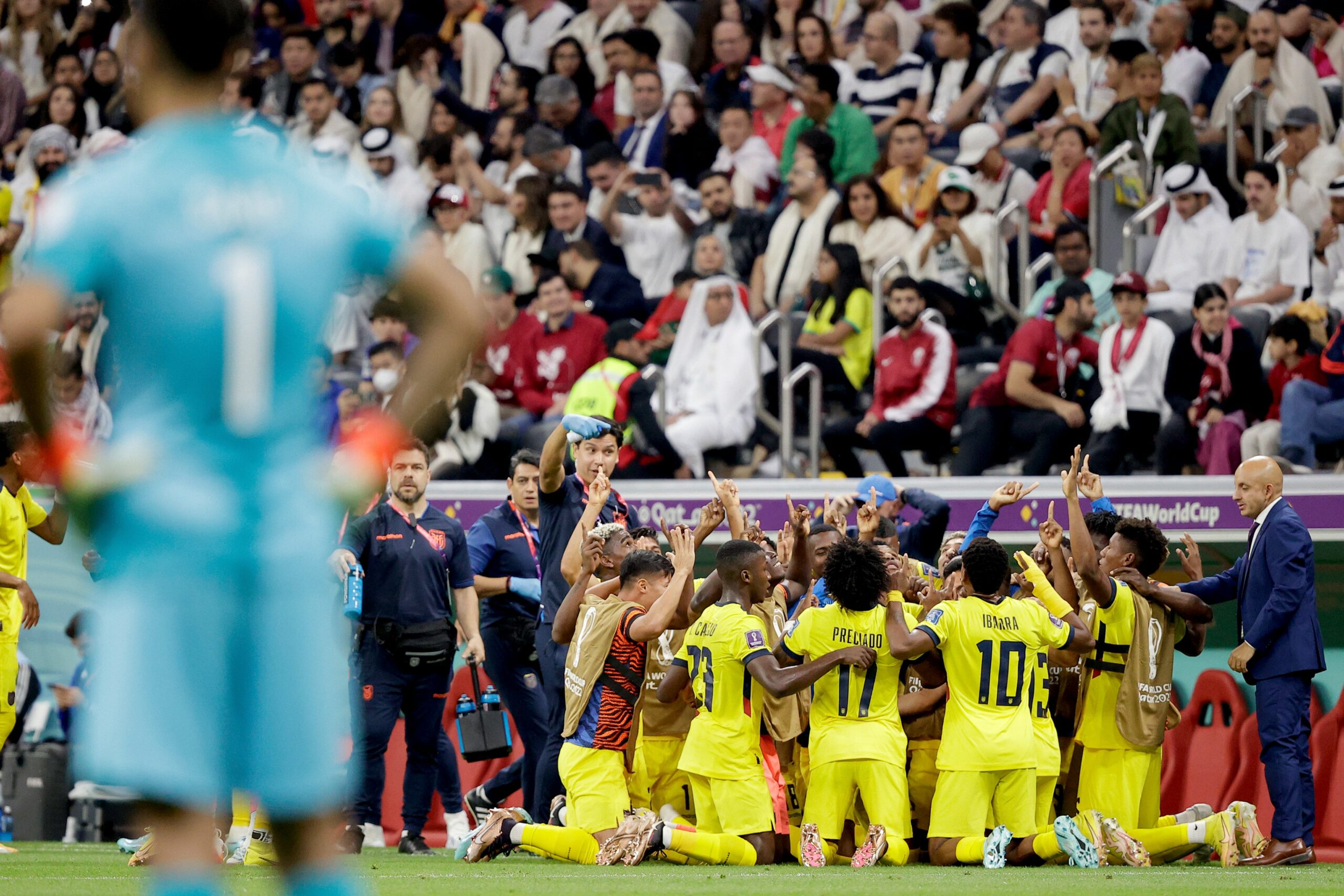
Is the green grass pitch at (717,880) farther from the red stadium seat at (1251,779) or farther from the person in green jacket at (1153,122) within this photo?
the person in green jacket at (1153,122)

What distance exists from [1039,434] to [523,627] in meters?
4.29

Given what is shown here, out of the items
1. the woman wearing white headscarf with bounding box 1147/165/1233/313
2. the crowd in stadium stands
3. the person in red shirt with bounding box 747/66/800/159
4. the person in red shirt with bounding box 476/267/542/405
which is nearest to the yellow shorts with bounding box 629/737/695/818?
the crowd in stadium stands

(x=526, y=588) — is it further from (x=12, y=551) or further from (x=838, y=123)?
(x=838, y=123)

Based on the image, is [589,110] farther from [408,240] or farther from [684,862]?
[408,240]

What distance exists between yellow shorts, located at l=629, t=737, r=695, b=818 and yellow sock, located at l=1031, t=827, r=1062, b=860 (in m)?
1.97

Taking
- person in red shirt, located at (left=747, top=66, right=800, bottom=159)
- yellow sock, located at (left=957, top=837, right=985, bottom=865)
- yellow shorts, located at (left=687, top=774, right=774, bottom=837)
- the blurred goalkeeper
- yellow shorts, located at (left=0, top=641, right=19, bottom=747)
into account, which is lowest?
yellow sock, located at (left=957, top=837, right=985, bottom=865)

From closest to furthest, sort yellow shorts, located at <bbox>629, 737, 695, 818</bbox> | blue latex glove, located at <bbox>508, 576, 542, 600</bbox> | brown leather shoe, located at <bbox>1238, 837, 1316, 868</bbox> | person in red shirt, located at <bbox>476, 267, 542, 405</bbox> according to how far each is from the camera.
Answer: brown leather shoe, located at <bbox>1238, 837, 1316, 868</bbox>
yellow shorts, located at <bbox>629, 737, 695, 818</bbox>
blue latex glove, located at <bbox>508, 576, 542, 600</bbox>
person in red shirt, located at <bbox>476, 267, 542, 405</bbox>

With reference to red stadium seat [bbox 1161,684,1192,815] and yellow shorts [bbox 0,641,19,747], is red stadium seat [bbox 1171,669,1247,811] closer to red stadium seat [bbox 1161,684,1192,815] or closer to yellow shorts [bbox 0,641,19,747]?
red stadium seat [bbox 1161,684,1192,815]

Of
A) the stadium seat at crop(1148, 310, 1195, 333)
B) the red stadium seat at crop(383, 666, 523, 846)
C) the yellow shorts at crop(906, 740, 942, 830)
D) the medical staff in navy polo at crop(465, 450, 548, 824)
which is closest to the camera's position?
the yellow shorts at crop(906, 740, 942, 830)

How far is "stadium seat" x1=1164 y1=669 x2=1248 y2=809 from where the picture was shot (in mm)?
11180

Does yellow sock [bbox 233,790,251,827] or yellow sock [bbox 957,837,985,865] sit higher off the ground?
yellow sock [bbox 957,837,985,865]

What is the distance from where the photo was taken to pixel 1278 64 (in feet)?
50.6

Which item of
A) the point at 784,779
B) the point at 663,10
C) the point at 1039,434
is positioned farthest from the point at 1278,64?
the point at 784,779

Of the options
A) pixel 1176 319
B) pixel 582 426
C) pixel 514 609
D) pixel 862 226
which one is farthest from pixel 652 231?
pixel 582 426
